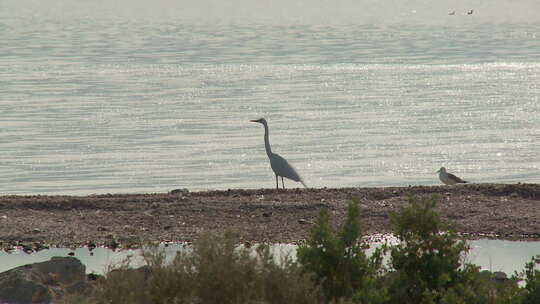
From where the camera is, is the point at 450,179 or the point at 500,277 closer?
the point at 500,277

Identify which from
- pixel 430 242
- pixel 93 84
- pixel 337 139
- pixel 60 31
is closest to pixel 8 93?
pixel 93 84

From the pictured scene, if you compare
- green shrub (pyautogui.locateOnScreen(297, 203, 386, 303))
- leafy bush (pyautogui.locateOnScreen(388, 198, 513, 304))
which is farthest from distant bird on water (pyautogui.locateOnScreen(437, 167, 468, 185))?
green shrub (pyautogui.locateOnScreen(297, 203, 386, 303))

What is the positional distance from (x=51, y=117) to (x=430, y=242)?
25608 millimetres

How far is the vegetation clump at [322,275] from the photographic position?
7566 mm

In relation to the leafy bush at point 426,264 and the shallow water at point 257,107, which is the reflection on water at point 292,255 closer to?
the leafy bush at point 426,264

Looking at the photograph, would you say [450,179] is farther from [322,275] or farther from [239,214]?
[322,275]

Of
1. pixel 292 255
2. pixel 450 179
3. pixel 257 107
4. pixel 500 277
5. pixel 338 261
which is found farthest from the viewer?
pixel 257 107

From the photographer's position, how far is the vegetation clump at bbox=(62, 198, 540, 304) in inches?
298

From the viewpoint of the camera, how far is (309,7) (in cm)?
11900

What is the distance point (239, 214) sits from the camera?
15.5m

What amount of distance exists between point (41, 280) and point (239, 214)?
5.24m

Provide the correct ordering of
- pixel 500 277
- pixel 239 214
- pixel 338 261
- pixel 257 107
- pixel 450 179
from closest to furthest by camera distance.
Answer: pixel 338 261
pixel 500 277
pixel 239 214
pixel 450 179
pixel 257 107

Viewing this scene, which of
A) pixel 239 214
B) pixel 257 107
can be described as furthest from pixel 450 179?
pixel 257 107

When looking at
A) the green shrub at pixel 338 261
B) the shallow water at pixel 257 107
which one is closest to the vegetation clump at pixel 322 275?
the green shrub at pixel 338 261
